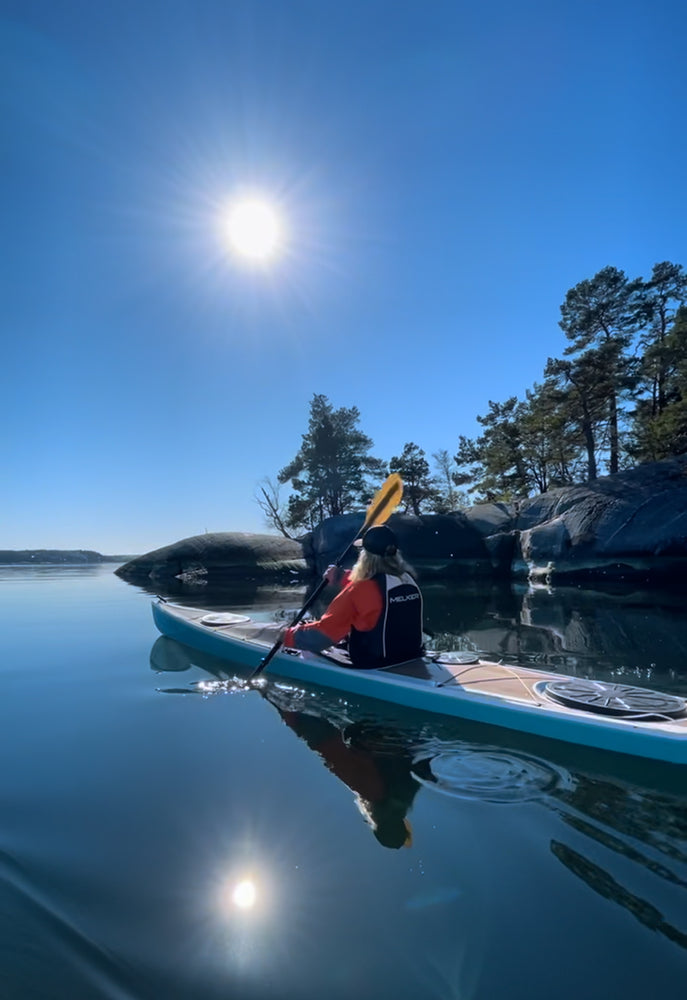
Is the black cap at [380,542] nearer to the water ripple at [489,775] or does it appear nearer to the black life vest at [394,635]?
the black life vest at [394,635]

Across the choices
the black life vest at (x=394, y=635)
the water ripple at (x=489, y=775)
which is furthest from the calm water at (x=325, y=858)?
the black life vest at (x=394, y=635)

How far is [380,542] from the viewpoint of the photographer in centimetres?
479

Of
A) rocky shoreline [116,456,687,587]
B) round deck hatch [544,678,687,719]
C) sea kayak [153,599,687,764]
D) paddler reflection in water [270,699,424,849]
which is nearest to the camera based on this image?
paddler reflection in water [270,699,424,849]

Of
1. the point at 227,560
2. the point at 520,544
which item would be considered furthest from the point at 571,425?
the point at 227,560

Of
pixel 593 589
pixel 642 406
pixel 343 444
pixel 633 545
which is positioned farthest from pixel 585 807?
pixel 343 444

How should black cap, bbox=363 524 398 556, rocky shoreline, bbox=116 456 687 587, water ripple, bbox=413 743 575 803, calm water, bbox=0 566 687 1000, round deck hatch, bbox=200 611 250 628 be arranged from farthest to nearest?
rocky shoreline, bbox=116 456 687 587 < round deck hatch, bbox=200 611 250 628 < black cap, bbox=363 524 398 556 < water ripple, bbox=413 743 575 803 < calm water, bbox=0 566 687 1000

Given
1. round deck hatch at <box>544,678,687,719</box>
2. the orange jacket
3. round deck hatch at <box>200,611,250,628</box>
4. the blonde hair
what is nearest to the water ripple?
round deck hatch at <box>544,678,687,719</box>

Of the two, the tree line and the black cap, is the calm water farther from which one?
the tree line

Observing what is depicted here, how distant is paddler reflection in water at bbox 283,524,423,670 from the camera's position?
485 cm

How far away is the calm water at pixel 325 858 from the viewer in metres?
1.97

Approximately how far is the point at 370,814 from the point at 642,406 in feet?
99.5

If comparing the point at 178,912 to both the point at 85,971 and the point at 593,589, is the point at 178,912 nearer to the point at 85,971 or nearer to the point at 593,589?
the point at 85,971

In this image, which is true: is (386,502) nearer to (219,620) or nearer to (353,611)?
(353,611)

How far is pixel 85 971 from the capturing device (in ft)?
6.56
